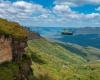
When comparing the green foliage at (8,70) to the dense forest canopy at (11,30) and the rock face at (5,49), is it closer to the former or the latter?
the rock face at (5,49)

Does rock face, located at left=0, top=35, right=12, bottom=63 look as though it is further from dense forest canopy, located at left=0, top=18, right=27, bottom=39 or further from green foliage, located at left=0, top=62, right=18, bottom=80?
dense forest canopy, located at left=0, top=18, right=27, bottom=39

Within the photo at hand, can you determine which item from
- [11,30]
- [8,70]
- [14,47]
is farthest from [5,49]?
[8,70]

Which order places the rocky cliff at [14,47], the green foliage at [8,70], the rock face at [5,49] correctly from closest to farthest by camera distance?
the green foliage at [8,70]
the rock face at [5,49]
the rocky cliff at [14,47]

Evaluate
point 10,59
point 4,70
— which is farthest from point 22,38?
point 4,70

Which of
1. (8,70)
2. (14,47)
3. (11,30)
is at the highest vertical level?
(11,30)

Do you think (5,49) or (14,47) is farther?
(14,47)

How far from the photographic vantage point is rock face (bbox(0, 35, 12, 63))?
138300 mm

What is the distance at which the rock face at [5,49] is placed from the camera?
454 ft

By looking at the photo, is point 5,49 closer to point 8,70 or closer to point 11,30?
point 11,30

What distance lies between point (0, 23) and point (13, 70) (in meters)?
31.4

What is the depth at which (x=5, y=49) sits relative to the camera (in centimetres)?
14175

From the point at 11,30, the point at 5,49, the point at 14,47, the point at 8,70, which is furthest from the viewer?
the point at 14,47

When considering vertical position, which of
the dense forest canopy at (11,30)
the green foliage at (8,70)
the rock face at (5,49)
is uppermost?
the dense forest canopy at (11,30)

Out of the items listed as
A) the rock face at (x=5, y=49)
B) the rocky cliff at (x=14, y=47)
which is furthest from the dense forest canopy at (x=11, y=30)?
the rock face at (x=5, y=49)
